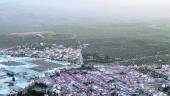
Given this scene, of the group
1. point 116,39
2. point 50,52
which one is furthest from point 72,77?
point 116,39

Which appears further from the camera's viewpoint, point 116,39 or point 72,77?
point 116,39

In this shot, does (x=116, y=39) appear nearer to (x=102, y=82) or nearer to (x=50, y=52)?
(x=50, y=52)

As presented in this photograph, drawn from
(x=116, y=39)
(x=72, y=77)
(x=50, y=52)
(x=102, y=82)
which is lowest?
(x=102, y=82)

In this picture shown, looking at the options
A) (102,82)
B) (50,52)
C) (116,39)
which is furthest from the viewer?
(116,39)

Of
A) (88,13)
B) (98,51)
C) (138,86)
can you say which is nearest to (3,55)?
(98,51)

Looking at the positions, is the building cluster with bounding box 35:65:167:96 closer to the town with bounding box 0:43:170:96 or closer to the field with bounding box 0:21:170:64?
the town with bounding box 0:43:170:96

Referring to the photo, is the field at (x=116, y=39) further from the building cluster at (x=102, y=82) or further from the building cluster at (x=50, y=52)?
the building cluster at (x=102, y=82)

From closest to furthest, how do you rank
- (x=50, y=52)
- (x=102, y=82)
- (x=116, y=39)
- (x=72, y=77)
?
(x=102, y=82) < (x=72, y=77) < (x=50, y=52) < (x=116, y=39)

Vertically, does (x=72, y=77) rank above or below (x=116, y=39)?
below

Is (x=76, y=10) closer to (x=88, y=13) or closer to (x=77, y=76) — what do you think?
(x=88, y=13)
